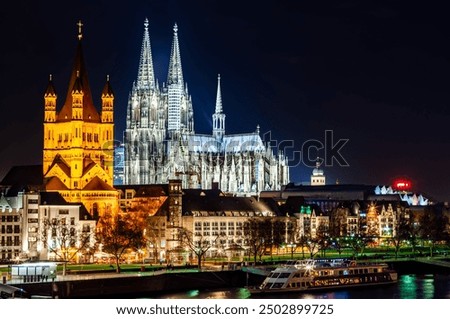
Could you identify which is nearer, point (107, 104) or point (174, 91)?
point (107, 104)

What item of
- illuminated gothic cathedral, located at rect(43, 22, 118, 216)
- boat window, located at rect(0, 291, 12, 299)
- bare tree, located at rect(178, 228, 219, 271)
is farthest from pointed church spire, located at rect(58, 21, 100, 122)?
boat window, located at rect(0, 291, 12, 299)

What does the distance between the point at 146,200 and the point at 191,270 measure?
787 inches

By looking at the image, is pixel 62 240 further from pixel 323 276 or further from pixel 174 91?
pixel 174 91

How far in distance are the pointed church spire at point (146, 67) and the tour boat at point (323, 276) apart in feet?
145

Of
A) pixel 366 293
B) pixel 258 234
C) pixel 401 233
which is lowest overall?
pixel 366 293

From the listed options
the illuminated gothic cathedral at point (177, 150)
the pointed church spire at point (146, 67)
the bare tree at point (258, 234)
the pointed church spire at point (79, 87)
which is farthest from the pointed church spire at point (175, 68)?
the bare tree at point (258, 234)

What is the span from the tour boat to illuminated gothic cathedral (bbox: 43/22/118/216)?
18977 mm

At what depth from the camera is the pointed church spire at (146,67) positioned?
97.2m

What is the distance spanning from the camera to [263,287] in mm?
49594

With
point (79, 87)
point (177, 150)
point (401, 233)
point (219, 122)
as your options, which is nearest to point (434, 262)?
point (401, 233)

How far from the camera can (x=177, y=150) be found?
102688mm

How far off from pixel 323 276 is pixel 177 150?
5157 cm

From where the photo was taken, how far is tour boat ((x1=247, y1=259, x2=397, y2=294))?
165 ft
